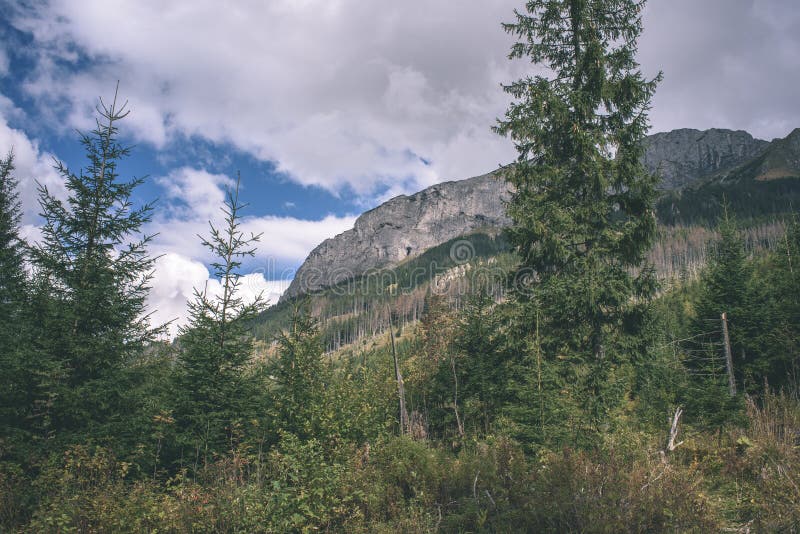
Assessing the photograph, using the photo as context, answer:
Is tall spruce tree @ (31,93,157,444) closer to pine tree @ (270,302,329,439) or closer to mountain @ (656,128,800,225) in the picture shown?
pine tree @ (270,302,329,439)

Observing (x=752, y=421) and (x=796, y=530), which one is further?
(x=752, y=421)

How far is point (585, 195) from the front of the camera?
9.84 metres

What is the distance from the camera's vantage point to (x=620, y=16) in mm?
9977

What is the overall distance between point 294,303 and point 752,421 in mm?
13164

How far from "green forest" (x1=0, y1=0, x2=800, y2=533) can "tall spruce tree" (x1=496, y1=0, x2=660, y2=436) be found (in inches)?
2.1

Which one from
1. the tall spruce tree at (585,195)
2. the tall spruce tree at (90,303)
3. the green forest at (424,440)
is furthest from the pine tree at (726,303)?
the tall spruce tree at (90,303)

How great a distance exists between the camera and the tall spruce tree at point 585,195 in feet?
29.5

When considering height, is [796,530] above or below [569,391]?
below

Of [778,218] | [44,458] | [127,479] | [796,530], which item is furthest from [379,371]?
[778,218]

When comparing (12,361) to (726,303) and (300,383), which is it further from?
(726,303)

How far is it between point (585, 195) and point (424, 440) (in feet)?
25.7

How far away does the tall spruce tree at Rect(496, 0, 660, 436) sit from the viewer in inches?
353

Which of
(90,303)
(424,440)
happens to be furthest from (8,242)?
(424,440)

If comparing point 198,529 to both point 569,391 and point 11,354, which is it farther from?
point 569,391
